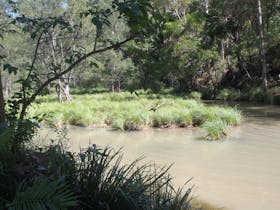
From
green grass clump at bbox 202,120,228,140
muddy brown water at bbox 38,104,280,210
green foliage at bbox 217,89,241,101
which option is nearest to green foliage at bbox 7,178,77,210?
muddy brown water at bbox 38,104,280,210

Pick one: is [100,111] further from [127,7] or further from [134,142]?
[127,7]

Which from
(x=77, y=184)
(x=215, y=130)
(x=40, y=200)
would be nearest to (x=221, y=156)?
(x=215, y=130)

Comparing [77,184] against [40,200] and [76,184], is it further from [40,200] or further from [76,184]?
[40,200]

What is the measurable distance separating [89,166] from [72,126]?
12947 mm

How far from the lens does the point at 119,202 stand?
11.2 ft

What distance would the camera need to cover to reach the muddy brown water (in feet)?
22.5

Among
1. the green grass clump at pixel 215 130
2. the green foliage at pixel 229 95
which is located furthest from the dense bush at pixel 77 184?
the green foliage at pixel 229 95

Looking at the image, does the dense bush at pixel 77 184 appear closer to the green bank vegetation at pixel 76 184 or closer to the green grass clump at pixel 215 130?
the green bank vegetation at pixel 76 184

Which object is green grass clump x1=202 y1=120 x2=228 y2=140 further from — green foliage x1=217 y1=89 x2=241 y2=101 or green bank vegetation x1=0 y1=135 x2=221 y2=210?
green foliage x1=217 y1=89 x2=241 y2=101

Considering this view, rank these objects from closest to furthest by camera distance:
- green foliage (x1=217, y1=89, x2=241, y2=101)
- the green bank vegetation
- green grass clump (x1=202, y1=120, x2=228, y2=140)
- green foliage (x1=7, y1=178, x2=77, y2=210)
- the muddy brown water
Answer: green foliage (x1=7, y1=178, x2=77, y2=210), the green bank vegetation, the muddy brown water, green grass clump (x1=202, y1=120, x2=228, y2=140), green foliage (x1=217, y1=89, x2=241, y2=101)

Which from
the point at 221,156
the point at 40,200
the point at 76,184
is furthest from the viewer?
the point at 221,156

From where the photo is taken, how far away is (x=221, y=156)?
991 cm

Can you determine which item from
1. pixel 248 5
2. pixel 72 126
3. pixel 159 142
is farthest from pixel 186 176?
pixel 248 5

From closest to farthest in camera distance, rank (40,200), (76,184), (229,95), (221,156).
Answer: (40,200)
(76,184)
(221,156)
(229,95)
